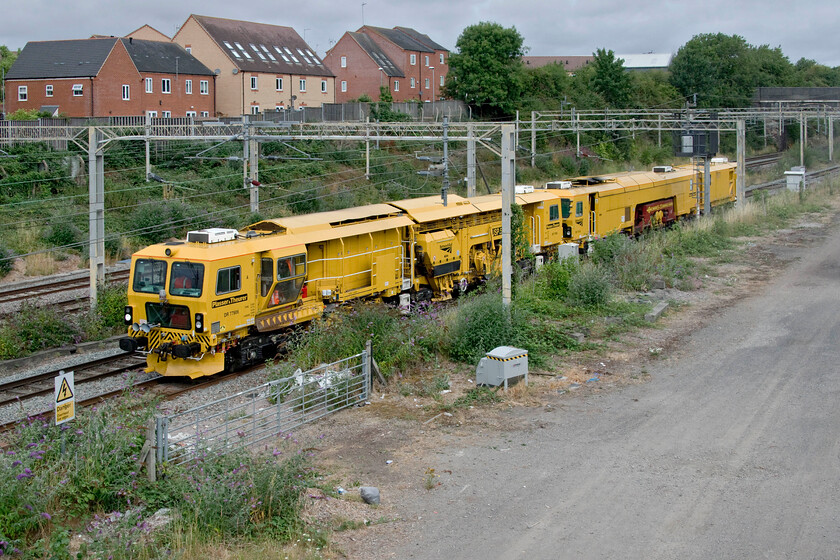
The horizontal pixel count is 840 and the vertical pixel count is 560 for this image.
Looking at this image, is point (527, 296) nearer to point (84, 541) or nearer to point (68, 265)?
point (84, 541)

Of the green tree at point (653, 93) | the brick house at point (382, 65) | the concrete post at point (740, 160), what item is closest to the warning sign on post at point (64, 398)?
the concrete post at point (740, 160)

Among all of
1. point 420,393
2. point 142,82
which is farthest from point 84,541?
point 142,82

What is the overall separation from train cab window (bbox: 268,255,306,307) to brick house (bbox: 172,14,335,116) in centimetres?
4357

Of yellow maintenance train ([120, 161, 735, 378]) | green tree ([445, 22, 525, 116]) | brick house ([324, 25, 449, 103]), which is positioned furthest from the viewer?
brick house ([324, 25, 449, 103])

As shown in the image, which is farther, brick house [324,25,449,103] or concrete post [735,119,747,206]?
brick house [324,25,449,103]

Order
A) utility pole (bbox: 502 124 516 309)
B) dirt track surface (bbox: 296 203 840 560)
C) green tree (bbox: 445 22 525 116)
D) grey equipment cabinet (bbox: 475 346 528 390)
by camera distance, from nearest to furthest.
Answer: dirt track surface (bbox: 296 203 840 560) < grey equipment cabinet (bbox: 475 346 528 390) < utility pole (bbox: 502 124 516 309) < green tree (bbox: 445 22 525 116)

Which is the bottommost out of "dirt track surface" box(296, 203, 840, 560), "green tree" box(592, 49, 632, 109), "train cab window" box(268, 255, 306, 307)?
"dirt track surface" box(296, 203, 840, 560)

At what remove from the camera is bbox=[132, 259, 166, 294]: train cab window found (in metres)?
17.3

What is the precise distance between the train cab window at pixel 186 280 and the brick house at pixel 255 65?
4496 cm

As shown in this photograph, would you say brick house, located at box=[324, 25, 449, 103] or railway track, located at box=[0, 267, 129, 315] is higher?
brick house, located at box=[324, 25, 449, 103]

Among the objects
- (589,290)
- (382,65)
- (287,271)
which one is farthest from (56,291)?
(382,65)

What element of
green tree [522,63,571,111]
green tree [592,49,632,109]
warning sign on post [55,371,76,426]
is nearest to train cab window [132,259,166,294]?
warning sign on post [55,371,76,426]

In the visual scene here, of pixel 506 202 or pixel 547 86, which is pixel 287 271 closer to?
pixel 506 202

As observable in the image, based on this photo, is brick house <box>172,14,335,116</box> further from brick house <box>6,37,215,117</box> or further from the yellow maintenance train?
the yellow maintenance train
